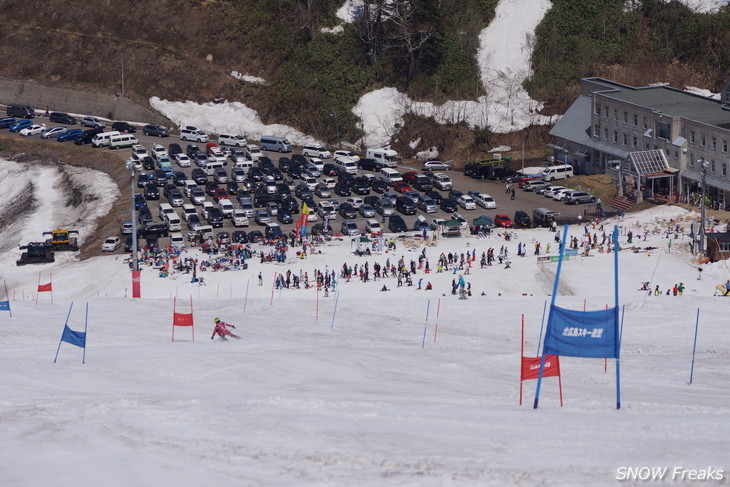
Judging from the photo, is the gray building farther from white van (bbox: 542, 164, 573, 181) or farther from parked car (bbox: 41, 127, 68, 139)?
parked car (bbox: 41, 127, 68, 139)

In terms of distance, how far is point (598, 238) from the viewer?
65.1 metres

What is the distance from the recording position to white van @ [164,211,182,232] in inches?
2773

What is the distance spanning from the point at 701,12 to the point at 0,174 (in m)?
62.4

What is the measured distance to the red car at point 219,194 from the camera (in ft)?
256

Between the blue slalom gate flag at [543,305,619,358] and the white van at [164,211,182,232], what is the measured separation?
44.1 m

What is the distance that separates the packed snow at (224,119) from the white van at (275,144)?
400cm

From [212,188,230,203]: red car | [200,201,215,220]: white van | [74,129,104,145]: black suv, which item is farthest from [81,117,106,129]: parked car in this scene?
[200,201,215,220]: white van

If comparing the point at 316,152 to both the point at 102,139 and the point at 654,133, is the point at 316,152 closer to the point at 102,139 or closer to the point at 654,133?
the point at 102,139

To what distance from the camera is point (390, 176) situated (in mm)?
82125

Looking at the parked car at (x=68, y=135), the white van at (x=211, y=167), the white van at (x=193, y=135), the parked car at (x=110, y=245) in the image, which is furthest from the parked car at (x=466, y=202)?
the parked car at (x=68, y=135)

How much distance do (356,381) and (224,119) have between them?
6453cm

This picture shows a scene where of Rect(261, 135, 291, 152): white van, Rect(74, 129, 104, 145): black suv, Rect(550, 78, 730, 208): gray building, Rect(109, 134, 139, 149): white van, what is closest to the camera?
Rect(550, 78, 730, 208): gray building

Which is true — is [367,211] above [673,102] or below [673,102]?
below

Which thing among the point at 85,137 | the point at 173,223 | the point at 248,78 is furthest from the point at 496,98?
the point at 173,223
